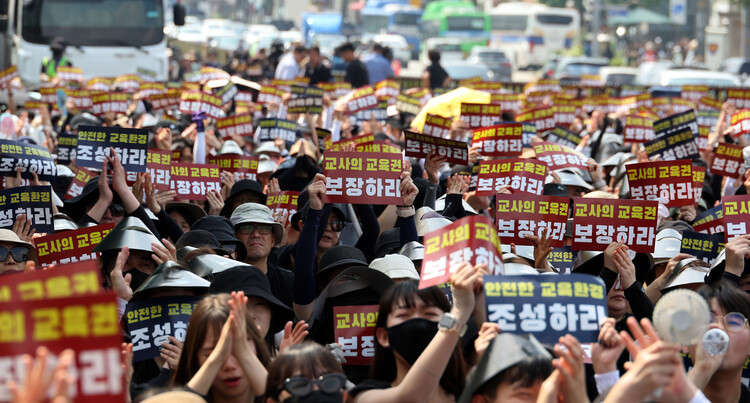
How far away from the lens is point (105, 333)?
322cm

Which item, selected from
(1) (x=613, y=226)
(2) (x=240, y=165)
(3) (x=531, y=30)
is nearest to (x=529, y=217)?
(1) (x=613, y=226)

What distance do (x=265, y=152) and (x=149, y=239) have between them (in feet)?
18.0

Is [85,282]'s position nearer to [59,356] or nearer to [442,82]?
[59,356]

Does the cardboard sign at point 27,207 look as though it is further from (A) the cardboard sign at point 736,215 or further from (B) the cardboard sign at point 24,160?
(A) the cardboard sign at point 736,215

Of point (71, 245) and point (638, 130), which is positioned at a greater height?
point (638, 130)

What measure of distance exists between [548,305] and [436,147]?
4400 millimetres

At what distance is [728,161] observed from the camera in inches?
406

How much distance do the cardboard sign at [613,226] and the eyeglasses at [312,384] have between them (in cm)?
330

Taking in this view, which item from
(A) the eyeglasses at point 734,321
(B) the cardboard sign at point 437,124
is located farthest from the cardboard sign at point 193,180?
(A) the eyeglasses at point 734,321

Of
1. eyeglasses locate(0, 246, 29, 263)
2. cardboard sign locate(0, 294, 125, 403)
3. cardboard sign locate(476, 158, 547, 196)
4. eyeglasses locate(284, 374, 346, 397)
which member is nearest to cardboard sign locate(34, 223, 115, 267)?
eyeglasses locate(0, 246, 29, 263)

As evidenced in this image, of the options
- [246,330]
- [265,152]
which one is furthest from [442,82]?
[246,330]

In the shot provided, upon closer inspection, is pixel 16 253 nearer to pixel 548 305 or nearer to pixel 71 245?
pixel 71 245

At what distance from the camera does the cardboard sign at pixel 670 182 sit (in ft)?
28.3

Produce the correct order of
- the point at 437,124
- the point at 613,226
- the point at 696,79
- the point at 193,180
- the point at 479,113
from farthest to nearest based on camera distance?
the point at 696,79 < the point at 479,113 < the point at 437,124 < the point at 193,180 < the point at 613,226
